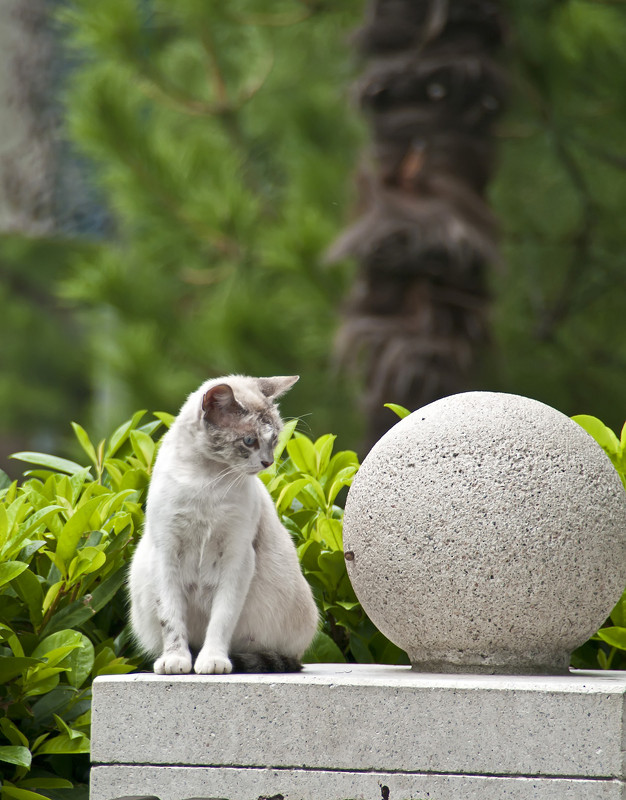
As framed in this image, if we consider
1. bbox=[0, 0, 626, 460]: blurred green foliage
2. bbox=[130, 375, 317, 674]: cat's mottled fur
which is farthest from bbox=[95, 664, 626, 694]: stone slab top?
bbox=[0, 0, 626, 460]: blurred green foliage

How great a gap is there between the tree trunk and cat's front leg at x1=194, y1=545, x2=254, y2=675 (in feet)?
12.1

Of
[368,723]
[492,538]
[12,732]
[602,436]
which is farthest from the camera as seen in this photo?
[602,436]

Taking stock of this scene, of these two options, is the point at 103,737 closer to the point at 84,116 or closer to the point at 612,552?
the point at 612,552

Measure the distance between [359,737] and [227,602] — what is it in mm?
480

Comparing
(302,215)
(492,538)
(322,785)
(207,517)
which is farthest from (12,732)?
(302,215)

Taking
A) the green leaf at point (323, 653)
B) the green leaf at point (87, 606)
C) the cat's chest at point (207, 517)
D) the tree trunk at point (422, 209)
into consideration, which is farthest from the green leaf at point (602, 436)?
the tree trunk at point (422, 209)

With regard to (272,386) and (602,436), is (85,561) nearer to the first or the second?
(272,386)

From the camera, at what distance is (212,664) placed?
2.29 metres

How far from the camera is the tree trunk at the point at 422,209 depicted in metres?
6.13

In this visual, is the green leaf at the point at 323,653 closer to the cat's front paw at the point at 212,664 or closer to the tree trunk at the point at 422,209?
the cat's front paw at the point at 212,664

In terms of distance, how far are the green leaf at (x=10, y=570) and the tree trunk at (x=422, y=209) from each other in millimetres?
3797

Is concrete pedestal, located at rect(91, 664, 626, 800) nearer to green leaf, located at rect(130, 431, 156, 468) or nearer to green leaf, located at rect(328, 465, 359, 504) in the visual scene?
green leaf, located at rect(328, 465, 359, 504)

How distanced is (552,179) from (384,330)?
3008mm

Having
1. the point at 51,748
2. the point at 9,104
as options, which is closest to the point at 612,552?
the point at 51,748
